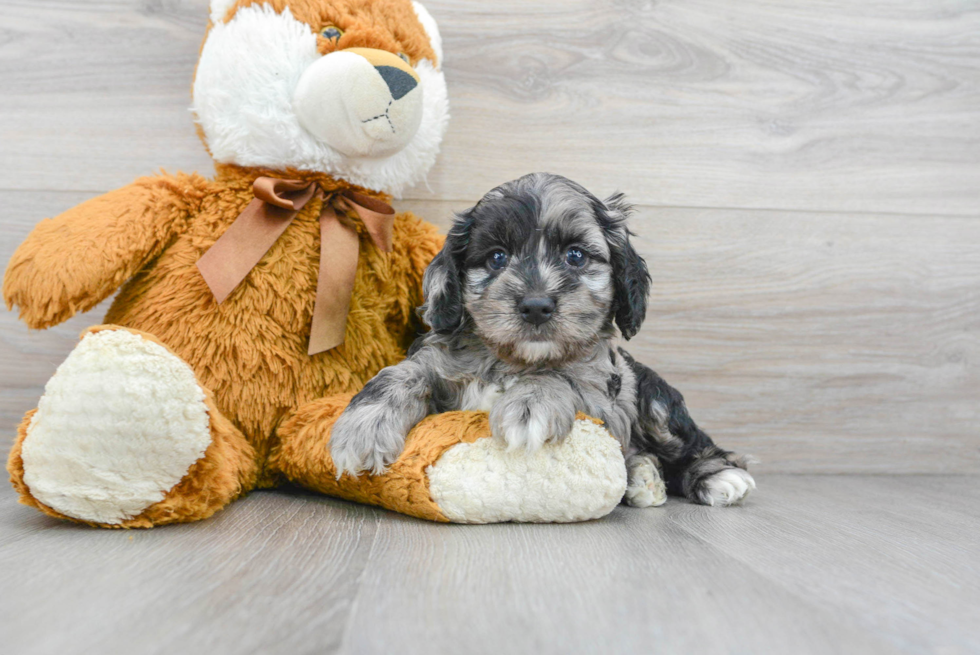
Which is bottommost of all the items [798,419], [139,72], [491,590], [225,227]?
[798,419]

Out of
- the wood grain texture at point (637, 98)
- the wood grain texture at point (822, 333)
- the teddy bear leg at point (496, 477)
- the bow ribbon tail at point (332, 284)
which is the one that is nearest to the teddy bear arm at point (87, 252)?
the bow ribbon tail at point (332, 284)

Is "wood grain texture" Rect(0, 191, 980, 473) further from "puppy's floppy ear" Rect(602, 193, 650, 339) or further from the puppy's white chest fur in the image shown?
the puppy's white chest fur

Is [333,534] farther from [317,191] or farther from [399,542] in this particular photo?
[317,191]

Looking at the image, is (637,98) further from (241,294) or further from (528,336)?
(241,294)

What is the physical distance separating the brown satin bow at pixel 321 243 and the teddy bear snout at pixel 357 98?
15 cm

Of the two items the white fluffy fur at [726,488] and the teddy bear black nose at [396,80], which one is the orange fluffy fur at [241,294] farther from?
the white fluffy fur at [726,488]

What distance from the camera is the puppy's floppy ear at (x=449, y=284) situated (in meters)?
1.53

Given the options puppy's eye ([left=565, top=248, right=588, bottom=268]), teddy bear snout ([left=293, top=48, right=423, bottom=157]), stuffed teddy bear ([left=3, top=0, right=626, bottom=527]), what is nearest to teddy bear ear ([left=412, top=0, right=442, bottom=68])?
stuffed teddy bear ([left=3, top=0, right=626, bottom=527])

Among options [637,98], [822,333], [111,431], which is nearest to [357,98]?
[111,431]

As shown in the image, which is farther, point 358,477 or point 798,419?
point 798,419

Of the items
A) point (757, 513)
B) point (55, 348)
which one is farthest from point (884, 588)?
point (55, 348)

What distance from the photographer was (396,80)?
5.16 feet

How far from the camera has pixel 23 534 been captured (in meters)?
1.30

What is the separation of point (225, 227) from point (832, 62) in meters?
1.89
